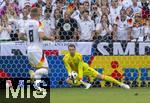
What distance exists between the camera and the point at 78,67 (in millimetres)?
12734

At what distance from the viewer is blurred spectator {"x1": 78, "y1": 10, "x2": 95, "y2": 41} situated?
1409 cm

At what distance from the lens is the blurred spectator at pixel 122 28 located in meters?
14.2

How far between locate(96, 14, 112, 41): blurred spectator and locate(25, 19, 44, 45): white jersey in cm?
291

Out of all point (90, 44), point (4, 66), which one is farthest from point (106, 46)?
point (4, 66)

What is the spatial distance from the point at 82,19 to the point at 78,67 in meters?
2.04

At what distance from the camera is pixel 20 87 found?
37.2 feet

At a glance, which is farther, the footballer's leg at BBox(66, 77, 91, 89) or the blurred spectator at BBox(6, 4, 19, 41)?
the blurred spectator at BBox(6, 4, 19, 41)

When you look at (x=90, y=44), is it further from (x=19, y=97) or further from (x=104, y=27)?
(x=19, y=97)

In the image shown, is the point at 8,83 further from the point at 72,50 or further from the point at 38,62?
the point at 72,50

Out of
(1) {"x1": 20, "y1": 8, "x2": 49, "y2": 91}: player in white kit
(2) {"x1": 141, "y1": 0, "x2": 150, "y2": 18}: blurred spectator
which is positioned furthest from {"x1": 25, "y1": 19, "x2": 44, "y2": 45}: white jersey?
(2) {"x1": 141, "y1": 0, "x2": 150, "y2": 18}: blurred spectator

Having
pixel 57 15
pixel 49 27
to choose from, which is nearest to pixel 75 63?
pixel 49 27

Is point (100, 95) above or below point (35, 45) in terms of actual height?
below

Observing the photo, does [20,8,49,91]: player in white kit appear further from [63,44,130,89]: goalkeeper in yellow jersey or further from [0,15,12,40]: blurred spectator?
[0,15,12,40]: blurred spectator

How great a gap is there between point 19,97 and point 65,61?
296cm
